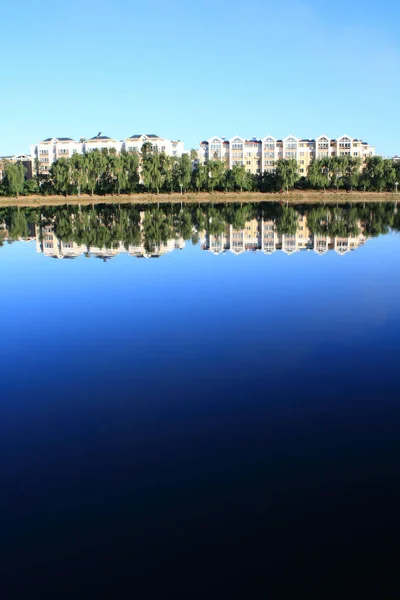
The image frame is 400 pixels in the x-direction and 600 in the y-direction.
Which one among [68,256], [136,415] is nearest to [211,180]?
[68,256]

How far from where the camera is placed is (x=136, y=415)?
4895 mm

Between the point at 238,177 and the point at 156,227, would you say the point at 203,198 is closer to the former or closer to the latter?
the point at 238,177

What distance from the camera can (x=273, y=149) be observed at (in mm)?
61938

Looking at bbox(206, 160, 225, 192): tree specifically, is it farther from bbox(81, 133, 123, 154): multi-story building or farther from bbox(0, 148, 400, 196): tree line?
bbox(81, 133, 123, 154): multi-story building

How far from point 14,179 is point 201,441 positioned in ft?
137

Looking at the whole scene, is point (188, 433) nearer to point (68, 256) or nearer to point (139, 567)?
point (139, 567)

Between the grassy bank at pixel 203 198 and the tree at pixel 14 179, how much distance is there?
0.76 metres

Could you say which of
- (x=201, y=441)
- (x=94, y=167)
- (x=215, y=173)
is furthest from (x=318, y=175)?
(x=201, y=441)

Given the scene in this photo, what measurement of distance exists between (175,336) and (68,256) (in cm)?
939

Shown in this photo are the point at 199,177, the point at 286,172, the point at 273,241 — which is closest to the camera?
the point at 273,241

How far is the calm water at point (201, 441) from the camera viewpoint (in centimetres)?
310

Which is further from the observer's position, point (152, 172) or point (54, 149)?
point (54, 149)

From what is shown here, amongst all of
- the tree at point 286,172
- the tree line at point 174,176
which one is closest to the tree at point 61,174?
the tree line at point 174,176

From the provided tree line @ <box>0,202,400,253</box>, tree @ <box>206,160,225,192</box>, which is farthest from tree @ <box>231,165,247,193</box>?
tree line @ <box>0,202,400,253</box>
